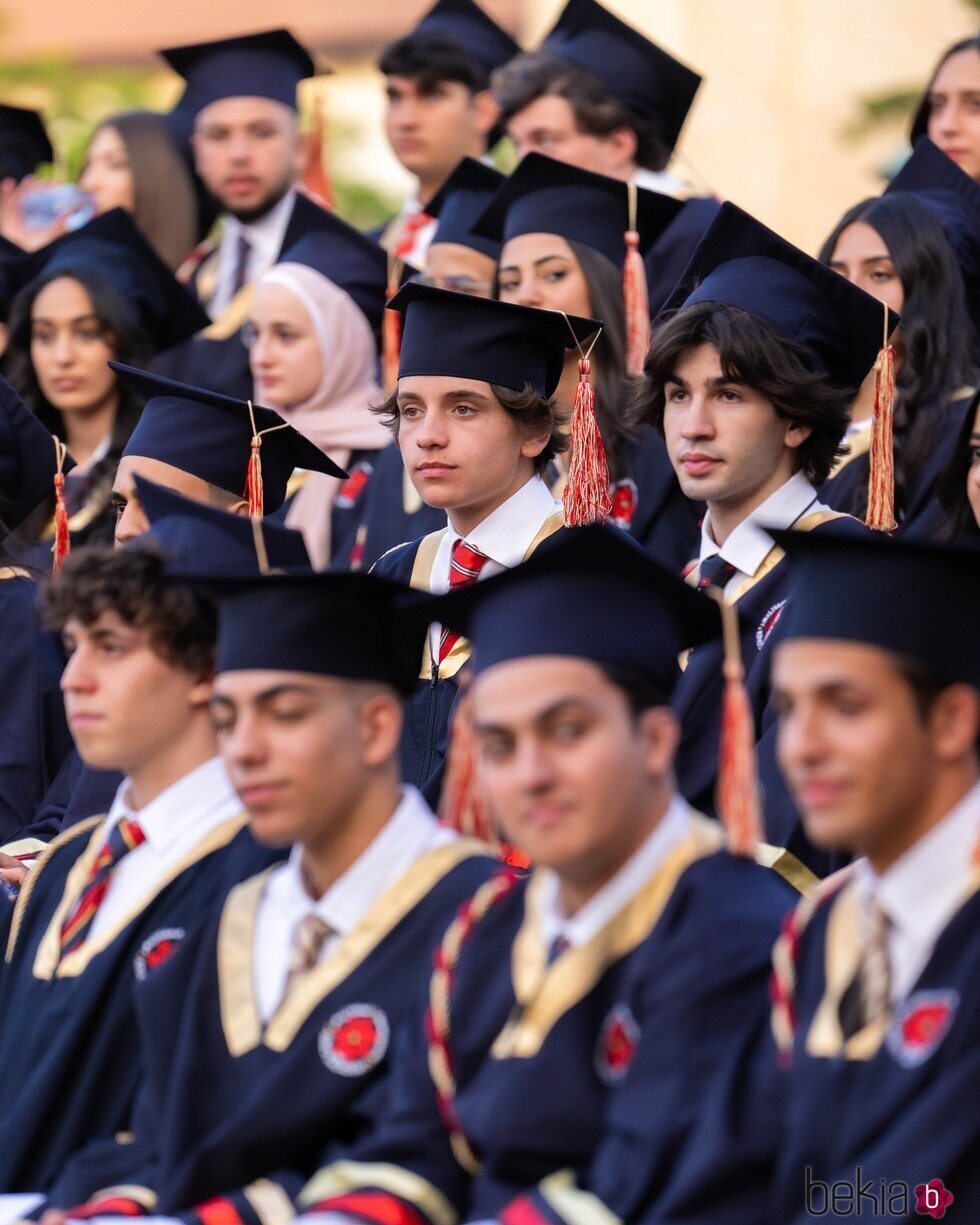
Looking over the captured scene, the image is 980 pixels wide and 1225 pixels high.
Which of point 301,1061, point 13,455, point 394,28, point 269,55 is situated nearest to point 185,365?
point 269,55

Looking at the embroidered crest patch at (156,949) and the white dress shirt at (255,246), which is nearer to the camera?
the embroidered crest patch at (156,949)

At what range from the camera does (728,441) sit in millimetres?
4926

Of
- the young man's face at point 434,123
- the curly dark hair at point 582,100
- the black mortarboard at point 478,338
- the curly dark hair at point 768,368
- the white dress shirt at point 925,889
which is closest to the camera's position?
the white dress shirt at point 925,889

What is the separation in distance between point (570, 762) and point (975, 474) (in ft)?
6.16

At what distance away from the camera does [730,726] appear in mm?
3373

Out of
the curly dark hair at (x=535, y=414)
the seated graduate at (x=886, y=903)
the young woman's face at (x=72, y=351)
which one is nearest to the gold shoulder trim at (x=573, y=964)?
the seated graduate at (x=886, y=903)

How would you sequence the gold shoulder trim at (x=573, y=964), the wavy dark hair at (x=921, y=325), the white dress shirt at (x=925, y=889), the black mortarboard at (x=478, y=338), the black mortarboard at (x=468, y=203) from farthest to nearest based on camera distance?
the black mortarboard at (x=468, y=203) < the wavy dark hair at (x=921, y=325) < the black mortarboard at (x=478, y=338) < the gold shoulder trim at (x=573, y=964) < the white dress shirt at (x=925, y=889)

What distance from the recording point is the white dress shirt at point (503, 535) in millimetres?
5211

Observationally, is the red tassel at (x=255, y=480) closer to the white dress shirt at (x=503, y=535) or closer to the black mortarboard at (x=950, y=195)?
the white dress shirt at (x=503, y=535)

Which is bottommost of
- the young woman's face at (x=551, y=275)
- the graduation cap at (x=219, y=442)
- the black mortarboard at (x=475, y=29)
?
the graduation cap at (x=219, y=442)

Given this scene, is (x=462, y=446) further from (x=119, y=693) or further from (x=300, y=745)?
(x=300, y=745)

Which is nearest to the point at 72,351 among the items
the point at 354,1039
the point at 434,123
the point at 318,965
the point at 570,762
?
the point at 434,123

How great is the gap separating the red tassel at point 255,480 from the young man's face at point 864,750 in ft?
7.72

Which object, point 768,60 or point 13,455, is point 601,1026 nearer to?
point 13,455
